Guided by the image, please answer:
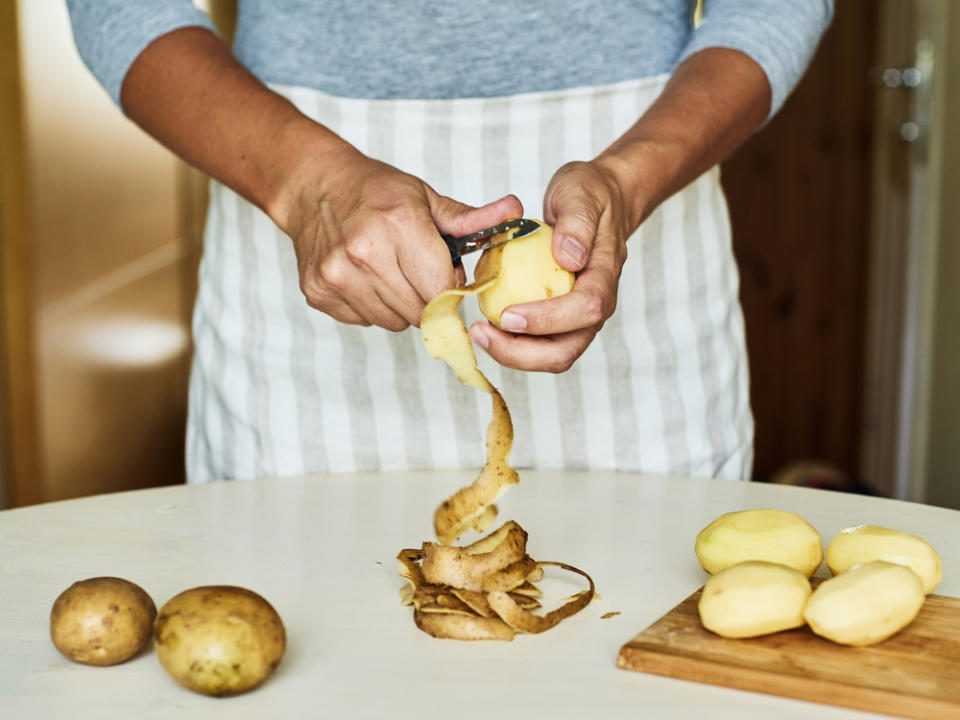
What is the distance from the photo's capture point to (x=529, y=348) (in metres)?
0.76

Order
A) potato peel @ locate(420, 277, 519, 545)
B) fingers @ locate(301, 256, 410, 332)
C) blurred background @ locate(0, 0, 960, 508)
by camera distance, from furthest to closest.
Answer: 1. blurred background @ locate(0, 0, 960, 508)
2. fingers @ locate(301, 256, 410, 332)
3. potato peel @ locate(420, 277, 519, 545)

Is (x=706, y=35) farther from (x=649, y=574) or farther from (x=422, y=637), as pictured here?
(x=422, y=637)

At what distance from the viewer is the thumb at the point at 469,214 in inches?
31.0

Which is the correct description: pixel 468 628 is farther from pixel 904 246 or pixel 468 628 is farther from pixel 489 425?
pixel 904 246

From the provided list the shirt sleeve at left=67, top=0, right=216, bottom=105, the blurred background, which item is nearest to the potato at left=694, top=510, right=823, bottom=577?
the shirt sleeve at left=67, top=0, right=216, bottom=105

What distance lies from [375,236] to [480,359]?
1.34 ft

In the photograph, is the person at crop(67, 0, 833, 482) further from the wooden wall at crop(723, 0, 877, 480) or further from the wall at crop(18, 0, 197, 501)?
the wooden wall at crop(723, 0, 877, 480)

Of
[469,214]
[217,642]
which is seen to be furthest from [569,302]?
[217,642]

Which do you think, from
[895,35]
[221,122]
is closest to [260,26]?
[221,122]

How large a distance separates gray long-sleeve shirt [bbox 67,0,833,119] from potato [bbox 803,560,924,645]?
25.7 inches

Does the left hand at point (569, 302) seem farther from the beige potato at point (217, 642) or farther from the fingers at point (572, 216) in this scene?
the beige potato at point (217, 642)

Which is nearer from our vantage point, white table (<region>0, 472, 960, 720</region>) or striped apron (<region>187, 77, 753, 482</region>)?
white table (<region>0, 472, 960, 720</region>)

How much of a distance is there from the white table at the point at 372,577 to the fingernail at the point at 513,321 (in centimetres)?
19

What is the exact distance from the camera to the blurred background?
2.23 metres
